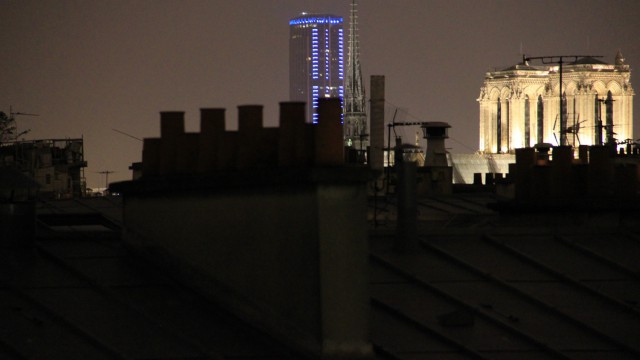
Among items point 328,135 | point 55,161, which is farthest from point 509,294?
point 55,161

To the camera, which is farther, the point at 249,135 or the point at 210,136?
the point at 210,136

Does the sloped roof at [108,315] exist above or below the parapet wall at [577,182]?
below

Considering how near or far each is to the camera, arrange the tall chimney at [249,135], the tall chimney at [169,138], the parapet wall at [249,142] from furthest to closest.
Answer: the tall chimney at [169,138] → the tall chimney at [249,135] → the parapet wall at [249,142]

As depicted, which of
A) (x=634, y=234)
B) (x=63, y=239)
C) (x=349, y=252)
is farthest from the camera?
(x=634, y=234)

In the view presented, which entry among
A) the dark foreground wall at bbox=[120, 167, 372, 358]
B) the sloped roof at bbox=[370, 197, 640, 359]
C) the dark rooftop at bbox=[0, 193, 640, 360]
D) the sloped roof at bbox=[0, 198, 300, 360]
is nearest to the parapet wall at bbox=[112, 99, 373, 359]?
the dark foreground wall at bbox=[120, 167, 372, 358]

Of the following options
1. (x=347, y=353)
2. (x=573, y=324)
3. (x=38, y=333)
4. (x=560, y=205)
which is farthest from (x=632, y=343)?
(x=560, y=205)

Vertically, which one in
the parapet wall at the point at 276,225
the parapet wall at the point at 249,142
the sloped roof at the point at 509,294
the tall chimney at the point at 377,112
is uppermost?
the tall chimney at the point at 377,112

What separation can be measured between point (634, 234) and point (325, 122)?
28.5 feet

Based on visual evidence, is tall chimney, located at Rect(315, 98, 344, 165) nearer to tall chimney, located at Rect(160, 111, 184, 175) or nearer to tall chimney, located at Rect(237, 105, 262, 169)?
tall chimney, located at Rect(237, 105, 262, 169)

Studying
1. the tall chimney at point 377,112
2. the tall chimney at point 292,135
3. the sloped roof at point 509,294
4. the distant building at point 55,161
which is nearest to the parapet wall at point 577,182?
the sloped roof at point 509,294

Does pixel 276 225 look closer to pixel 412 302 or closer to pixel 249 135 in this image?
pixel 249 135

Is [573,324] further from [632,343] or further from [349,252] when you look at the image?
[349,252]

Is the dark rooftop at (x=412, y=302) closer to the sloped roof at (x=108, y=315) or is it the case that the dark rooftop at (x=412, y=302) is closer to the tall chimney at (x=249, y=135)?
the sloped roof at (x=108, y=315)

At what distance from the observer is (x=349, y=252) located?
54.1 ft
